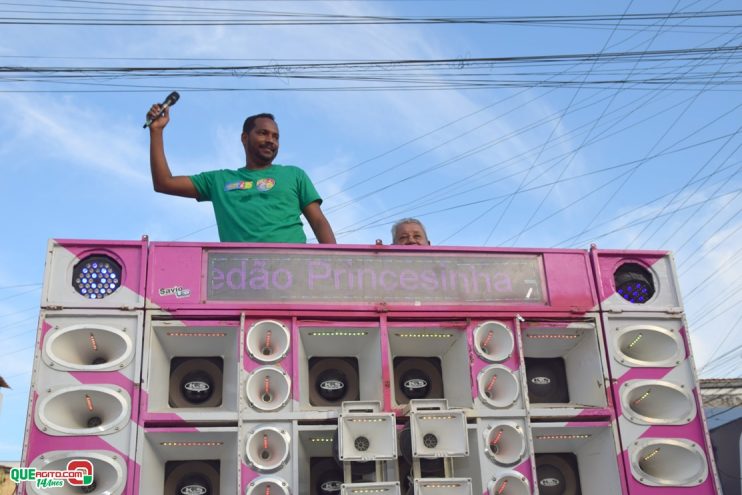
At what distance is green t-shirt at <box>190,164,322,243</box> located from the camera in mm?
6887

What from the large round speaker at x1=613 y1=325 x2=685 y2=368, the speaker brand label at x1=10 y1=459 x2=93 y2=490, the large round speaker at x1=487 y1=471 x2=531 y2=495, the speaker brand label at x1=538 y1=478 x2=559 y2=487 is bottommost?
the large round speaker at x1=487 y1=471 x2=531 y2=495

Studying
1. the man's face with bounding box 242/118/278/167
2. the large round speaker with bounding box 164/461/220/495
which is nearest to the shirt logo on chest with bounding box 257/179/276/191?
the man's face with bounding box 242/118/278/167

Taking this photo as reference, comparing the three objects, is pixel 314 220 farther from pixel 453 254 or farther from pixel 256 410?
pixel 256 410

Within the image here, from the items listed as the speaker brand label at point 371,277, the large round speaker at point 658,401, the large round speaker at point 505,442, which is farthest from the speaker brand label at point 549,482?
the speaker brand label at point 371,277

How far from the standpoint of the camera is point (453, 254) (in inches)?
256

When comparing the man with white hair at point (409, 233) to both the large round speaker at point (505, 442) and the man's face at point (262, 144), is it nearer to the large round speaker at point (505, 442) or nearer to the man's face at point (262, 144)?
the man's face at point (262, 144)

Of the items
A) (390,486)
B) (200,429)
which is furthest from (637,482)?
(200,429)

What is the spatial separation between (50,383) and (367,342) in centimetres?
239

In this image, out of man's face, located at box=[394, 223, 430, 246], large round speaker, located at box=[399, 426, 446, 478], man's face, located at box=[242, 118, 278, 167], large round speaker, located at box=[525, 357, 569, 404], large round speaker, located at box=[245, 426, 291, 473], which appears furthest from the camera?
man's face, located at box=[394, 223, 430, 246]

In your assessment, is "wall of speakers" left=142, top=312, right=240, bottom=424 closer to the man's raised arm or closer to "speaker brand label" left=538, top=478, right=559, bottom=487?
the man's raised arm

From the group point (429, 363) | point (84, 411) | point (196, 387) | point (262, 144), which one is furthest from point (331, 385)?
point (262, 144)

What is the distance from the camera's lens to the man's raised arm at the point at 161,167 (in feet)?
23.0

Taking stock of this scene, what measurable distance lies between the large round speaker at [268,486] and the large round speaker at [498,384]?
5.38 ft

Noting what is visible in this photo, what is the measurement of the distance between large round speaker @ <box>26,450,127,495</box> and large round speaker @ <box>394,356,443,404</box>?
2.27 meters
